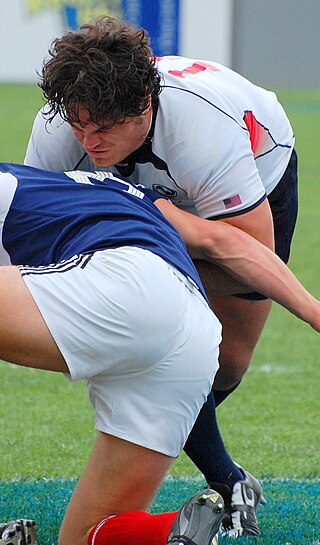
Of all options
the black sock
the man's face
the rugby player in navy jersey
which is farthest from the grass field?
the man's face

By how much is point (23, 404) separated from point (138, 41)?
2695 millimetres

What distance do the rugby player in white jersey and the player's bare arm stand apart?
4 cm

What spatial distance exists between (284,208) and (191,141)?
0.74 m

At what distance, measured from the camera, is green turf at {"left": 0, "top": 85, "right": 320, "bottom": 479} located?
4.64 meters

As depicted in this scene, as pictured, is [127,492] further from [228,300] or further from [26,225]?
[228,300]

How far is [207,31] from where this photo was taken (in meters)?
24.6

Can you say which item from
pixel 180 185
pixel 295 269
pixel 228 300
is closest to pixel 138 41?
pixel 180 185

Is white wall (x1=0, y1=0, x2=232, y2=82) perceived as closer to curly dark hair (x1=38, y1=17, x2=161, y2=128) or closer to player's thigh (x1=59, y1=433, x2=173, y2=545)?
curly dark hair (x1=38, y1=17, x2=161, y2=128)

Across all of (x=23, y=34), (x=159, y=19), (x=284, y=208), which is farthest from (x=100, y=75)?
(x=23, y=34)

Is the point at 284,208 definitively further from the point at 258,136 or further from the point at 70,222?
the point at 70,222

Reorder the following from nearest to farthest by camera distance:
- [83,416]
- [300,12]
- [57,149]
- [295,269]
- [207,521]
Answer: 1. [207,521]
2. [57,149]
3. [83,416]
4. [295,269]
5. [300,12]

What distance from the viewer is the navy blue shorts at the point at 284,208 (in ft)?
13.0

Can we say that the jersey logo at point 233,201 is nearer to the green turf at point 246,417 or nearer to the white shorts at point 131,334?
the white shorts at point 131,334

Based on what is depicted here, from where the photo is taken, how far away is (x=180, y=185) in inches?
138
